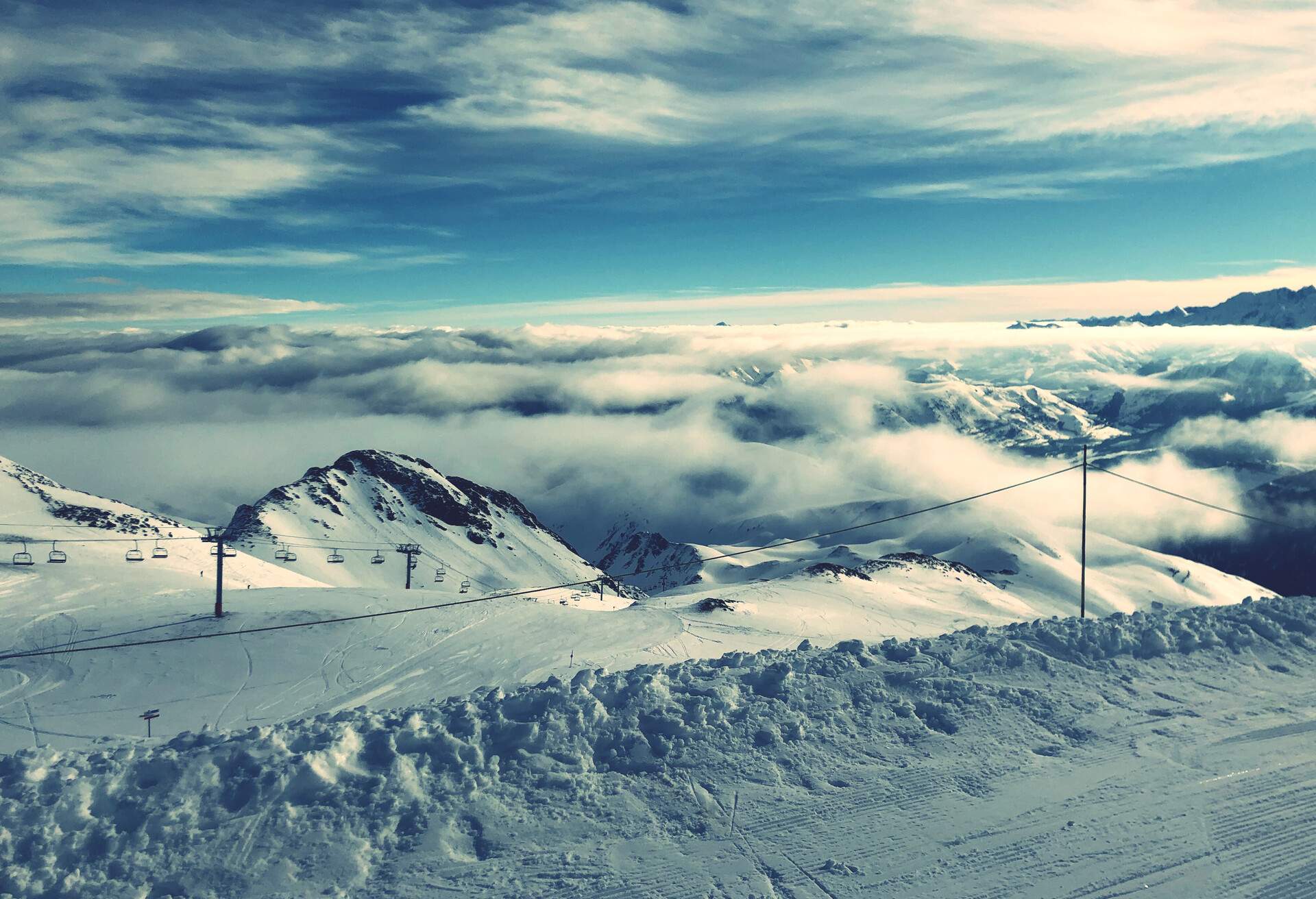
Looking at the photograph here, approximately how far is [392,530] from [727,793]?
557ft

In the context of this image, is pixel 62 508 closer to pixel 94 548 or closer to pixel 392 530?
pixel 94 548

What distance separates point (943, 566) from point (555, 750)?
14448 centimetres

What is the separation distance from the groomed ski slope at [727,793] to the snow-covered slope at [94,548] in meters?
48.8

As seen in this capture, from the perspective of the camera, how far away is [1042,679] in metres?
13.1

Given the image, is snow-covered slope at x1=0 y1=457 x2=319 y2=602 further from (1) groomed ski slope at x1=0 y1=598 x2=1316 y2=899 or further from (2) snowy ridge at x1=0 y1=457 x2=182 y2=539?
(1) groomed ski slope at x1=0 y1=598 x2=1316 y2=899

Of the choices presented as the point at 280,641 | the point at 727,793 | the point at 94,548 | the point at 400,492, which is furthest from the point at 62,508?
the point at 727,793

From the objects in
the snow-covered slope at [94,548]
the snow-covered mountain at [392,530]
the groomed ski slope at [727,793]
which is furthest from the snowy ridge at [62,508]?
the groomed ski slope at [727,793]

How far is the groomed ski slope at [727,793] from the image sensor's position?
855cm

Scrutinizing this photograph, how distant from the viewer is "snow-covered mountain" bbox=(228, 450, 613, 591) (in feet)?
441

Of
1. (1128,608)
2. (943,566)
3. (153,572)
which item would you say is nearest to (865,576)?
(943,566)

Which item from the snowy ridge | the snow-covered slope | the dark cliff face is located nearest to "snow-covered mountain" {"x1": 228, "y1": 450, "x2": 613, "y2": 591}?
the dark cliff face

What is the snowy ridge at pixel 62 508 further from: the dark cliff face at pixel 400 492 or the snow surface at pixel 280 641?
the dark cliff face at pixel 400 492

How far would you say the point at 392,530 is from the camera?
169875mm

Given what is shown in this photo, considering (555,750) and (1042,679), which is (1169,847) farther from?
(555,750)
